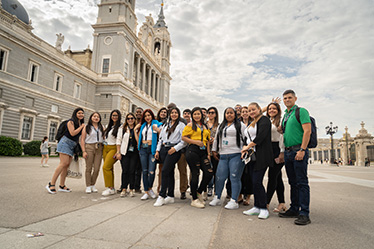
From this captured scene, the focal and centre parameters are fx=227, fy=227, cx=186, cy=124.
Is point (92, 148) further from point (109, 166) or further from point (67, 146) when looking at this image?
point (109, 166)

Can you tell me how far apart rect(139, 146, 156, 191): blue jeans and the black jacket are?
2166 millimetres

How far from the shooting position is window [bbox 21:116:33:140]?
20844 mm

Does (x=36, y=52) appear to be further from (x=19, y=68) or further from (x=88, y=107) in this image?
(x=88, y=107)

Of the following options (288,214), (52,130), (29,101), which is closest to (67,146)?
(288,214)

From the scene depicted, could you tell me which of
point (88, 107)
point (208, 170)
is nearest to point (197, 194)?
point (208, 170)

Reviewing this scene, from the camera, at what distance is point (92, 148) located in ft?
17.8

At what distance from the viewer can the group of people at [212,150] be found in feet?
12.0

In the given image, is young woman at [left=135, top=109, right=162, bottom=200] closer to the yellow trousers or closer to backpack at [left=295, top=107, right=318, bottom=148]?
the yellow trousers

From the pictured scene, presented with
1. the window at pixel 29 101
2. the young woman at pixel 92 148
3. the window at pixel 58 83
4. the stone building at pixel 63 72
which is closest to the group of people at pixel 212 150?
the young woman at pixel 92 148

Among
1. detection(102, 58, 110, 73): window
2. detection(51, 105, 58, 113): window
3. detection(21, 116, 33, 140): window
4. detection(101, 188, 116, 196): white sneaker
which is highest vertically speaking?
detection(102, 58, 110, 73): window

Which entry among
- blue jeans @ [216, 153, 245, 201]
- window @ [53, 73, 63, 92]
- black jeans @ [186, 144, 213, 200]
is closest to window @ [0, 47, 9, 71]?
window @ [53, 73, 63, 92]

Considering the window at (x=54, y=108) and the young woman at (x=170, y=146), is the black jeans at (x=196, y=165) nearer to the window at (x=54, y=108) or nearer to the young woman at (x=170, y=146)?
the young woman at (x=170, y=146)

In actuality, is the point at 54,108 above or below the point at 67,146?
above

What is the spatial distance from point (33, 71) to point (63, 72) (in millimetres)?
3794
